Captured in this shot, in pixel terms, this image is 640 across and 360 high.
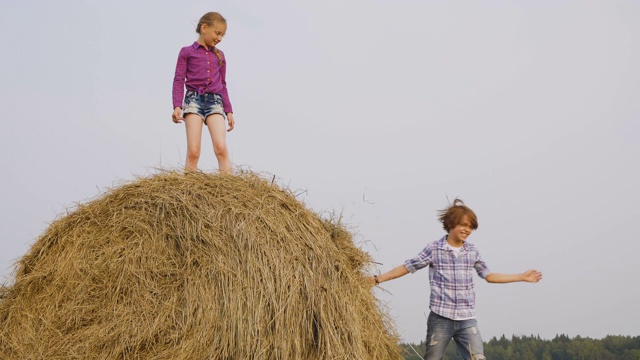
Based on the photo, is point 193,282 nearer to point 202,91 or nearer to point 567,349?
point 202,91

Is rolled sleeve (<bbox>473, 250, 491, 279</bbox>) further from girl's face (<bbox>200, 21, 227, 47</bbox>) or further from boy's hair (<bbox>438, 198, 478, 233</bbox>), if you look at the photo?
girl's face (<bbox>200, 21, 227, 47</bbox>)

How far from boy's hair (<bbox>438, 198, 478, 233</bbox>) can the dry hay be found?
2.66 ft

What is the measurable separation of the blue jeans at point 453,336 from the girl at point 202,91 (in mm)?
2238

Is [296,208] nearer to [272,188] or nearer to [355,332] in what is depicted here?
[272,188]

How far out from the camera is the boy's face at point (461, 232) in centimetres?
627

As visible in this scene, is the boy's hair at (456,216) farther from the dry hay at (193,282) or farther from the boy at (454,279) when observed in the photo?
the dry hay at (193,282)

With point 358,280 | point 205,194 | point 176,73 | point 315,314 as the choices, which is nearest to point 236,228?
point 205,194

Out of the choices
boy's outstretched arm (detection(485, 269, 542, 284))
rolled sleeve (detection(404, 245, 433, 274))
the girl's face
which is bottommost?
boy's outstretched arm (detection(485, 269, 542, 284))

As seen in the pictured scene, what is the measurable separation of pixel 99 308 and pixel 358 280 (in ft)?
6.56

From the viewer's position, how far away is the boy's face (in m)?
6.27

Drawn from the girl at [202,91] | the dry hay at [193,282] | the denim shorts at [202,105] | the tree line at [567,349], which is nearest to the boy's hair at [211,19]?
the girl at [202,91]

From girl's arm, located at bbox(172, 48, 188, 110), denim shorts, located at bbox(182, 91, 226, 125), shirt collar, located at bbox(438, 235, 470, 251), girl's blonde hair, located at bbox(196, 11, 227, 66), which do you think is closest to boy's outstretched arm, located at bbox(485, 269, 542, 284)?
shirt collar, located at bbox(438, 235, 470, 251)

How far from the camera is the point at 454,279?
623 cm

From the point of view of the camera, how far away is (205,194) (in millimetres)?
5859
